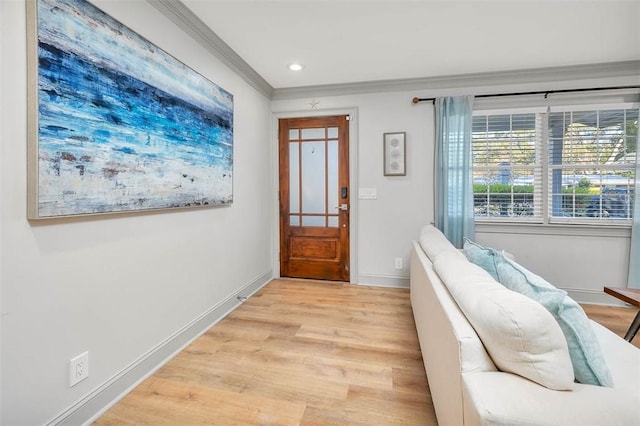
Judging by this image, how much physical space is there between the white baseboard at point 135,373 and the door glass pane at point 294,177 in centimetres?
153

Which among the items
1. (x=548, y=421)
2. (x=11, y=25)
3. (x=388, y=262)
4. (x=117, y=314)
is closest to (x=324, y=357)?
(x=117, y=314)

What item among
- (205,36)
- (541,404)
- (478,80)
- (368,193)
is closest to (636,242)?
(478,80)

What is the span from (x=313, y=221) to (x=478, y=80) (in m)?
2.45

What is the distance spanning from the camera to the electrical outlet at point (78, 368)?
4.74 feet

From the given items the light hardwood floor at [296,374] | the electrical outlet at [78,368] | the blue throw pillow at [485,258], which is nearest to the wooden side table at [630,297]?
the light hardwood floor at [296,374]

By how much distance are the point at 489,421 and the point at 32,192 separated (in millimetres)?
1824

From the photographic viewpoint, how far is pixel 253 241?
Result: 3402 mm

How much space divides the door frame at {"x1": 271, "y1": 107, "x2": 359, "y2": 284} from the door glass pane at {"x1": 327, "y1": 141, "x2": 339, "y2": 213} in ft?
0.58

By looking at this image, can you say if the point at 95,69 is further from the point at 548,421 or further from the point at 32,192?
the point at 548,421

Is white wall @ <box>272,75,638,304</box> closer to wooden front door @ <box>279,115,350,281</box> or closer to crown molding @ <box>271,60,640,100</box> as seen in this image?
crown molding @ <box>271,60,640,100</box>

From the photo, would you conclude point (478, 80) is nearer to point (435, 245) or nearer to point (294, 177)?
point (435, 245)

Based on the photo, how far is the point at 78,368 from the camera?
147 centimetres

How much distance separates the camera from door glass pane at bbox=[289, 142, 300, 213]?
3842mm

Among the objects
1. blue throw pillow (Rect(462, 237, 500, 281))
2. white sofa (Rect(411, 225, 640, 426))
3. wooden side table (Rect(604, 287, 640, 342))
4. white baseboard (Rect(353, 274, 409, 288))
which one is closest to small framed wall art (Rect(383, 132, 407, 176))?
white baseboard (Rect(353, 274, 409, 288))
